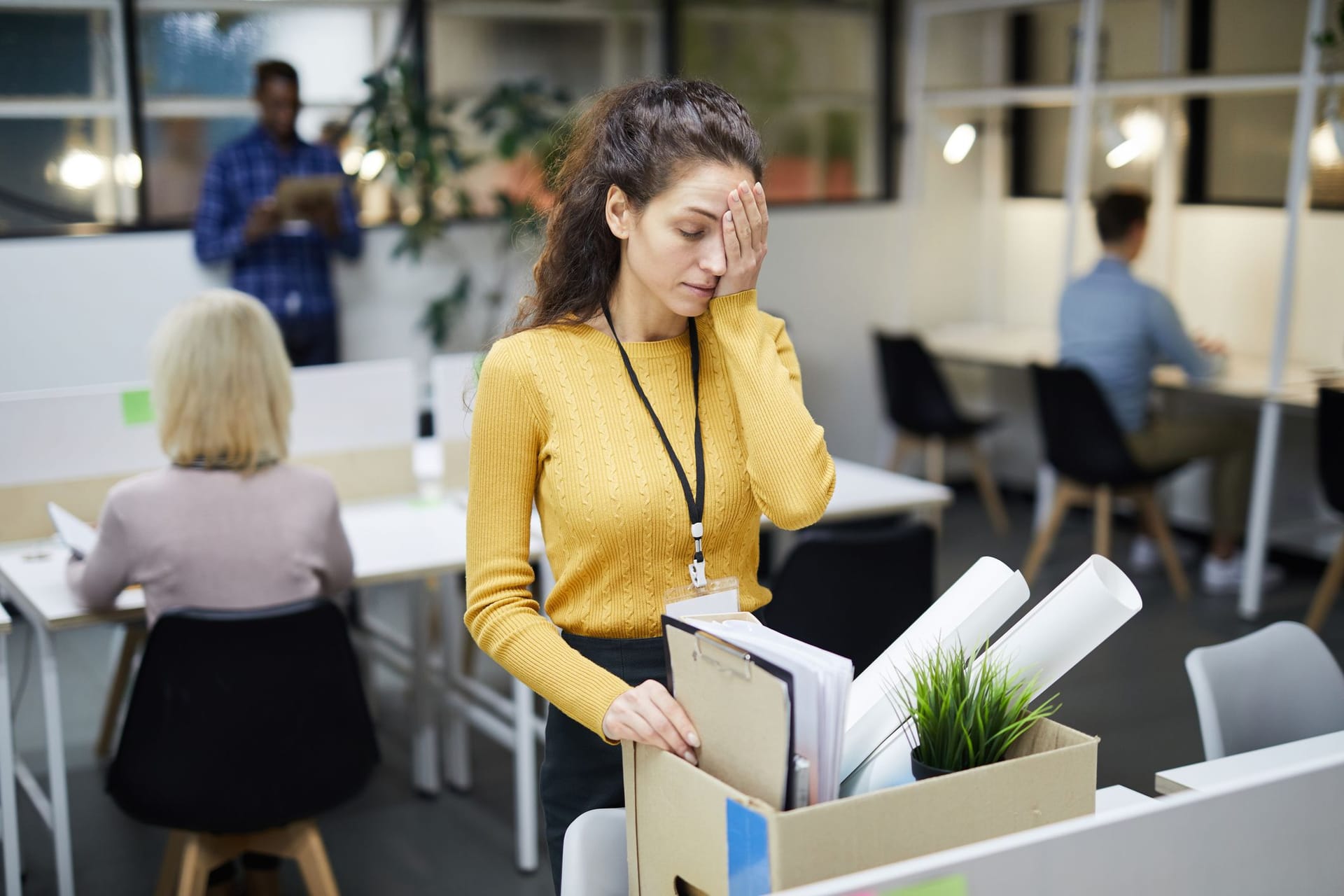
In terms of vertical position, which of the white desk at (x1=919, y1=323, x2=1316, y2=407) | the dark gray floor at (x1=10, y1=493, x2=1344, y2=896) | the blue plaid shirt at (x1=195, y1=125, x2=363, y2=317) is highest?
the blue plaid shirt at (x1=195, y1=125, x2=363, y2=317)

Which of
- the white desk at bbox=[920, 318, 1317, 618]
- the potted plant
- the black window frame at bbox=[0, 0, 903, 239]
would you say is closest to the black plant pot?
the potted plant

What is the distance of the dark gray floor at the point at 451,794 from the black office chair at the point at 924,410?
0.90m

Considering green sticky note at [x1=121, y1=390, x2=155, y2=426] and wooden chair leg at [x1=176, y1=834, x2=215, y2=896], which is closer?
wooden chair leg at [x1=176, y1=834, x2=215, y2=896]

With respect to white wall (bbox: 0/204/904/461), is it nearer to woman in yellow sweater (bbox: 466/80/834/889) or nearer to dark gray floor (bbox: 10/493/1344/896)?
dark gray floor (bbox: 10/493/1344/896)

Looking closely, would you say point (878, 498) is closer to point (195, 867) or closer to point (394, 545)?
point (394, 545)

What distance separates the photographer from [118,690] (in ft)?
11.7

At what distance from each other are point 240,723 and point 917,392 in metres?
4.05

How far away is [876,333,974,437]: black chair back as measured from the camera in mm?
5820

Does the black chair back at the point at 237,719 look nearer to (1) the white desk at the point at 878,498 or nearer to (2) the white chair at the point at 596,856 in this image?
(2) the white chair at the point at 596,856

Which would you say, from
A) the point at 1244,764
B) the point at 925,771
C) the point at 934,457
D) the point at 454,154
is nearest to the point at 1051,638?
the point at 925,771

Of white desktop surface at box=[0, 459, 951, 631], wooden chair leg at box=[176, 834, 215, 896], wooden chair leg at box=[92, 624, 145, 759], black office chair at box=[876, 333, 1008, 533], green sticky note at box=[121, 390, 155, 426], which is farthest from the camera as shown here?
black office chair at box=[876, 333, 1008, 533]

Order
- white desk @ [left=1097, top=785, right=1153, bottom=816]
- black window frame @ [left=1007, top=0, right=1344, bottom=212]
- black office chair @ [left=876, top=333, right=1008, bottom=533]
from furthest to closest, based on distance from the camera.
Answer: black office chair @ [left=876, top=333, right=1008, bottom=533] < black window frame @ [left=1007, top=0, right=1344, bottom=212] < white desk @ [left=1097, top=785, right=1153, bottom=816]

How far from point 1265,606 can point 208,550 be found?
3705 millimetres

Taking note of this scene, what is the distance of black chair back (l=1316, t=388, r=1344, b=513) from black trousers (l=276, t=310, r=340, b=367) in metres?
3.42
